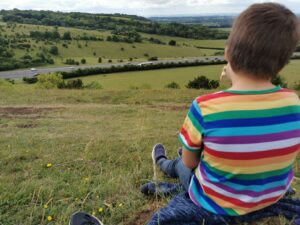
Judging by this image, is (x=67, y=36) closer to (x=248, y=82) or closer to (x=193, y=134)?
(x=193, y=134)

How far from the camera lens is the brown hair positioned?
1.93 meters

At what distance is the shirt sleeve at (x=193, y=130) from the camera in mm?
2152

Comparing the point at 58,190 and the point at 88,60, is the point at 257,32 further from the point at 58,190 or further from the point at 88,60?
the point at 88,60

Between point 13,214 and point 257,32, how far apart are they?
242 centimetres

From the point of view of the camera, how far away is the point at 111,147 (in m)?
5.16

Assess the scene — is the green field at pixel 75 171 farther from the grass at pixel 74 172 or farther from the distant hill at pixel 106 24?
the distant hill at pixel 106 24

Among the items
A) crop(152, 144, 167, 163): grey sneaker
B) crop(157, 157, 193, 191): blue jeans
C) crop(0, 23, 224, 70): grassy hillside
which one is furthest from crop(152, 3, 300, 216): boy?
crop(0, 23, 224, 70): grassy hillside

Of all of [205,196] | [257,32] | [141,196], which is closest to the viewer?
[257,32]

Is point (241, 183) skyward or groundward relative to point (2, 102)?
skyward

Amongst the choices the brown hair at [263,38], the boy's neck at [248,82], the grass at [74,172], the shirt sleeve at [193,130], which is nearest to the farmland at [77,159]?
the grass at [74,172]

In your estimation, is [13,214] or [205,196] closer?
[205,196]

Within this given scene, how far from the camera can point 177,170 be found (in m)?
3.33

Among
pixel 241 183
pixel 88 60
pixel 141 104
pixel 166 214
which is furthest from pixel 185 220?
pixel 88 60

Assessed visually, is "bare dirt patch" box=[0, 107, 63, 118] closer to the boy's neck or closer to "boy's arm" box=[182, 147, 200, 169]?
"boy's arm" box=[182, 147, 200, 169]
